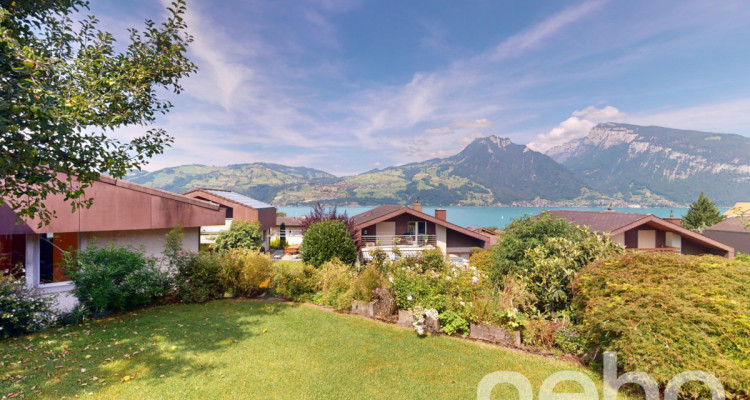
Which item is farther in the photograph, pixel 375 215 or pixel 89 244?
pixel 375 215

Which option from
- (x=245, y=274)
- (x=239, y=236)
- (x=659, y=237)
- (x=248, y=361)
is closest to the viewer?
(x=248, y=361)

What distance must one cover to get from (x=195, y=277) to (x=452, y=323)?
7767mm

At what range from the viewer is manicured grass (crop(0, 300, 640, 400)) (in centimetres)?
429

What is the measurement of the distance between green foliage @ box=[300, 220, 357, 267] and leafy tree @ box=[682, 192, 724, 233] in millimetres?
48801

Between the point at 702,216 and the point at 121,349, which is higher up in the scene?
the point at 702,216

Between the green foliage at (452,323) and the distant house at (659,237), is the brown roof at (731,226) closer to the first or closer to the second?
the distant house at (659,237)

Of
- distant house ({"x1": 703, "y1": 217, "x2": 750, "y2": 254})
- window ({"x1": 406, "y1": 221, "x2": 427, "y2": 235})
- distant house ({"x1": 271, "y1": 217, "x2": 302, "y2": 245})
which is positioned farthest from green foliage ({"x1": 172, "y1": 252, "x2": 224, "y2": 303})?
distant house ({"x1": 703, "y1": 217, "x2": 750, "y2": 254})

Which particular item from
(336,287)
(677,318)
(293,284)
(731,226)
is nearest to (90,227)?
(293,284)

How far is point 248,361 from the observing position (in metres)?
5.15

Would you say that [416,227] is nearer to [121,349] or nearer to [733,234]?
[121,349]

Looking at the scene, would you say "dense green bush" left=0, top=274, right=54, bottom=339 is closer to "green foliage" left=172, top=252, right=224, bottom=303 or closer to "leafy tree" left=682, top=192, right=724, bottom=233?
"green foliage" left=172, top=252, right=224, bottom=303

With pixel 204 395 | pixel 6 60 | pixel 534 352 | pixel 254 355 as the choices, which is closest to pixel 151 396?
pixel 204 395

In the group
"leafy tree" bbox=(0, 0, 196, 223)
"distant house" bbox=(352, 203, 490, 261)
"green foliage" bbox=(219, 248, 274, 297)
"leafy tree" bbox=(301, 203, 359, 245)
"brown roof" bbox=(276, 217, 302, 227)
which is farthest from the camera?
"brown roof" bbox=(276, 217, 302, 227)

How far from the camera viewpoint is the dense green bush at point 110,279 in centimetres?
686
